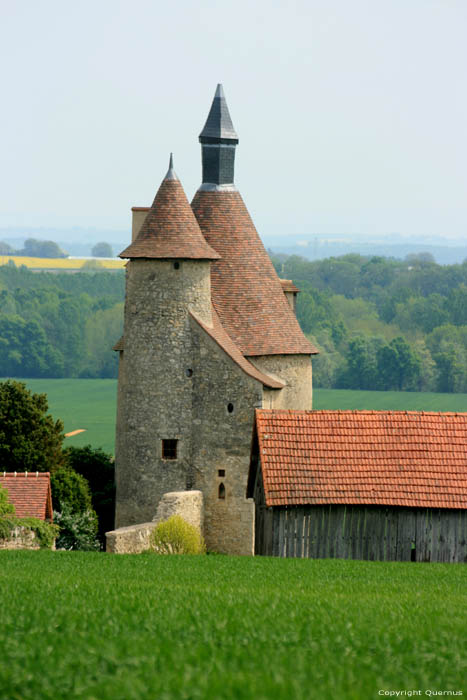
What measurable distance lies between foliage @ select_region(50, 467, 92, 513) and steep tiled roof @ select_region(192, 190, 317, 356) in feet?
23.1

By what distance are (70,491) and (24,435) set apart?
330 centimetres

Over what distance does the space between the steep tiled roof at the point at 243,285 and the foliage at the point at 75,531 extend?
21.7 feet

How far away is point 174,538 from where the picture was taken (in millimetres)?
28938

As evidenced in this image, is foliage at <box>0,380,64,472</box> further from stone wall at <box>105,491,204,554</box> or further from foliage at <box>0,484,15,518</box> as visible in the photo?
foliage at <box>0,484,15,518</box>

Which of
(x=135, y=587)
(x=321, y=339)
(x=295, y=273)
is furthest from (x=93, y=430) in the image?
(x=295, y=273)

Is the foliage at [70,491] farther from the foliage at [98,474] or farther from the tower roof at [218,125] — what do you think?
the tower roof at [218,125]

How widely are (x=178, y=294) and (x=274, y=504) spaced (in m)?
9.91

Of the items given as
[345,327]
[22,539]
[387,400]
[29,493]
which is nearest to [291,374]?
[29,493]

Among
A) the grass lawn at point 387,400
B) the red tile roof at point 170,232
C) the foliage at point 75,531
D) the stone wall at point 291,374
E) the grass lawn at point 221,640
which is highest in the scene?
the red tile roof at point 170,232

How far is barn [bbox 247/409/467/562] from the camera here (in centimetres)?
2423

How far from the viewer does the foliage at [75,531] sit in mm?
33562

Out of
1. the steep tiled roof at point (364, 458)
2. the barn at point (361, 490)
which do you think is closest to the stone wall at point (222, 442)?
the steep tiled roof at point (364, 458)

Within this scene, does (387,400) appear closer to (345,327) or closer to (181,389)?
(345,327)

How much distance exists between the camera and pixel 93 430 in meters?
85.5
